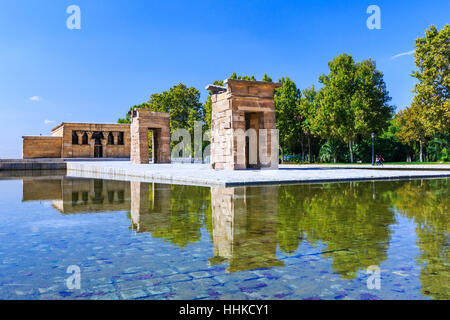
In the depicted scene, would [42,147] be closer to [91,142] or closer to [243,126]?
[91,142]

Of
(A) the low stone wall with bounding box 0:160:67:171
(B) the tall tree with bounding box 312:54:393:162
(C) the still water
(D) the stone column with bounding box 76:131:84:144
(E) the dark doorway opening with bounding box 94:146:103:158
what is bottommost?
(C) the still water

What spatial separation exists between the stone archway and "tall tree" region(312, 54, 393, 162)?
60.7 ft

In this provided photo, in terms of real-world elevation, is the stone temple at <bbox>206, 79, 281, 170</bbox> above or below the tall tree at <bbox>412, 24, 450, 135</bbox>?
below

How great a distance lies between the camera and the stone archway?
32.0 metres

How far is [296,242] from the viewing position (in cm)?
436

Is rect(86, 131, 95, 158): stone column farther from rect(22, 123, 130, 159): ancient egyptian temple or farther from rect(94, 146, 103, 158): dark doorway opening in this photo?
rect(94, 146, 103, 158): dark doorway opening

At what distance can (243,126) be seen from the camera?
19.7 meters

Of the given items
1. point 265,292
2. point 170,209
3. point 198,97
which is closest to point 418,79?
point 198,97

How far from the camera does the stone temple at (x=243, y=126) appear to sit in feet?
64.3

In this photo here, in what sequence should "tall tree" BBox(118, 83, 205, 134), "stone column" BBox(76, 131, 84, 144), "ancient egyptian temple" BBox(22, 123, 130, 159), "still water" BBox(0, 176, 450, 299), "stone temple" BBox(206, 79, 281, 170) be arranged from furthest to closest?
"tall tree" BBox(118, 83, 205, 134), "stone column" BBox(76, 131, 84, 144), "ancient egyptian temple" BBox(22, 123, 130, 159), "stone temple" BBox(206, 79, 281, 170), "still water" BBox(0, 176, 450, 299)

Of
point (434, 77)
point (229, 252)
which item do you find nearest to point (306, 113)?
point (434, 77)

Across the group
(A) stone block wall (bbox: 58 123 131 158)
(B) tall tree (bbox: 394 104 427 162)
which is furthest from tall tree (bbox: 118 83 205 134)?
(B) tall tree (bbox: 394 104 427 162)

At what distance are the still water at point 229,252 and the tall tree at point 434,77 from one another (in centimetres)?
3216

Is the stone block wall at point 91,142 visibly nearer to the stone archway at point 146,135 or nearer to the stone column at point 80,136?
the stone column at point 80,136
